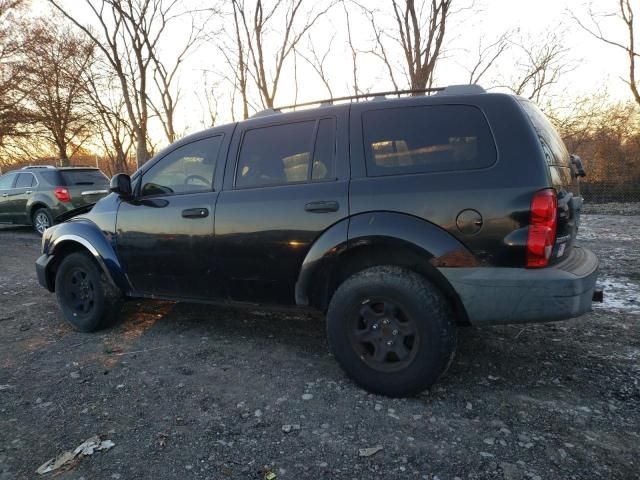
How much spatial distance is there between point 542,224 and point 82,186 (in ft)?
32.2

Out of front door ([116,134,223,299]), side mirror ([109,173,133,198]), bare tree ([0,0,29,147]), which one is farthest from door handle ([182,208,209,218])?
bare tree ([0,0,29,147])

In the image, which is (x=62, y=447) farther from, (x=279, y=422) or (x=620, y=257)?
(x=620, y=257)

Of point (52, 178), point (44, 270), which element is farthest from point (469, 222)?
point (52, 178)

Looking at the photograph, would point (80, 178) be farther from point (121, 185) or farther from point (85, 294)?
point (121, 185)

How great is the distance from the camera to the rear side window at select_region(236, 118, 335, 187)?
2908mm

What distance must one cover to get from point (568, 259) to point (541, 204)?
1.74ft

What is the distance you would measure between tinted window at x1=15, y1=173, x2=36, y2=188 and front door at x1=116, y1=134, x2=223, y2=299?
8.02 meters

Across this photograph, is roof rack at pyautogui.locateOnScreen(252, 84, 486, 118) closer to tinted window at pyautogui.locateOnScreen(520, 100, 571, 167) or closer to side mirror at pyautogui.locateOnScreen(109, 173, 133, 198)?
tinted window at pyautogui.locateOnScreen(520, 100, 571, 167)

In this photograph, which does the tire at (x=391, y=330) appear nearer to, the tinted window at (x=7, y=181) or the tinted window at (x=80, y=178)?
the tinted window at (x=80, y=178)

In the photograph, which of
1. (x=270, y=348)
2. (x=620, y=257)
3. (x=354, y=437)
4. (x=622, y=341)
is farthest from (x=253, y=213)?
(x=620, y=257)

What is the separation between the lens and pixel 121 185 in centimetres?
359

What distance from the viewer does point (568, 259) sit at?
8.38ft

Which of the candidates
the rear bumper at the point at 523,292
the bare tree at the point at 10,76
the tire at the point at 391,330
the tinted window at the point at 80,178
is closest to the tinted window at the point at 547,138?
the rear bumper at the point at 523,292

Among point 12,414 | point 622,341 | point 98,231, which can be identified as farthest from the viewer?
point 98,231
